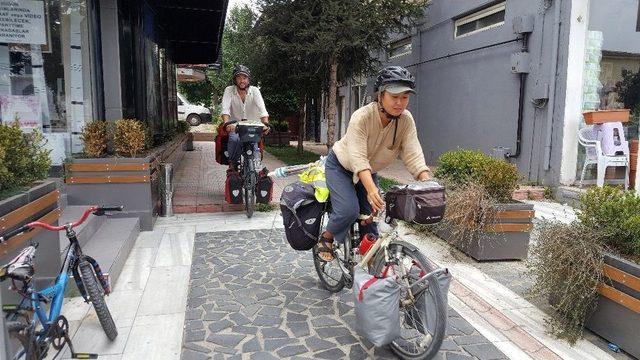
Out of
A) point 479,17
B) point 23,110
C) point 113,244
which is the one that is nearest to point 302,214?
point 113,244

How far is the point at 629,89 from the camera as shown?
26.1ft

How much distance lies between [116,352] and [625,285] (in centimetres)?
338

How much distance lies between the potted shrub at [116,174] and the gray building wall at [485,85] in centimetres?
646

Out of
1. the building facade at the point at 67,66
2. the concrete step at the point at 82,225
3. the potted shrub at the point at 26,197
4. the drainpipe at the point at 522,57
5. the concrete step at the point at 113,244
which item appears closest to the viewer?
the potted shrub at the point at 26,197

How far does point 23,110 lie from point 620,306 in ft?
21.3

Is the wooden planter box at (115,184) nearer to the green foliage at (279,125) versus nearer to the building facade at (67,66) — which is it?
the building facade at (67,66)

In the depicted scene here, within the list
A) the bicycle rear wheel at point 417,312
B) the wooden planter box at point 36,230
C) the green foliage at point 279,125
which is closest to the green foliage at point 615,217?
the bicycle rear wheel at point 417,312

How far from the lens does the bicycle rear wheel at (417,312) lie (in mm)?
2629

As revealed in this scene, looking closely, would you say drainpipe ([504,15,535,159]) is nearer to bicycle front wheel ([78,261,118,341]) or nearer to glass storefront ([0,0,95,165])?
glass storefront ([0,0,95,165])

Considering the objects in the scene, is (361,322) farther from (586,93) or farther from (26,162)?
(586,93)

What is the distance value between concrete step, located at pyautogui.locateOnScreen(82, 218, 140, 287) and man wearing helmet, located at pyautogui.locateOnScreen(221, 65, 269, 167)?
1.61 metres

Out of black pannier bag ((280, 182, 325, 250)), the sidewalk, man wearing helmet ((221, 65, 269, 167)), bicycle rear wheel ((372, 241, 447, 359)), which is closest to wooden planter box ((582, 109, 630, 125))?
the sidewalk

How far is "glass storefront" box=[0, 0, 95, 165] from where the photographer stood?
5602 millimetres

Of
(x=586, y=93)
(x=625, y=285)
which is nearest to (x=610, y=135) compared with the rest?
(x=586, y=93)
